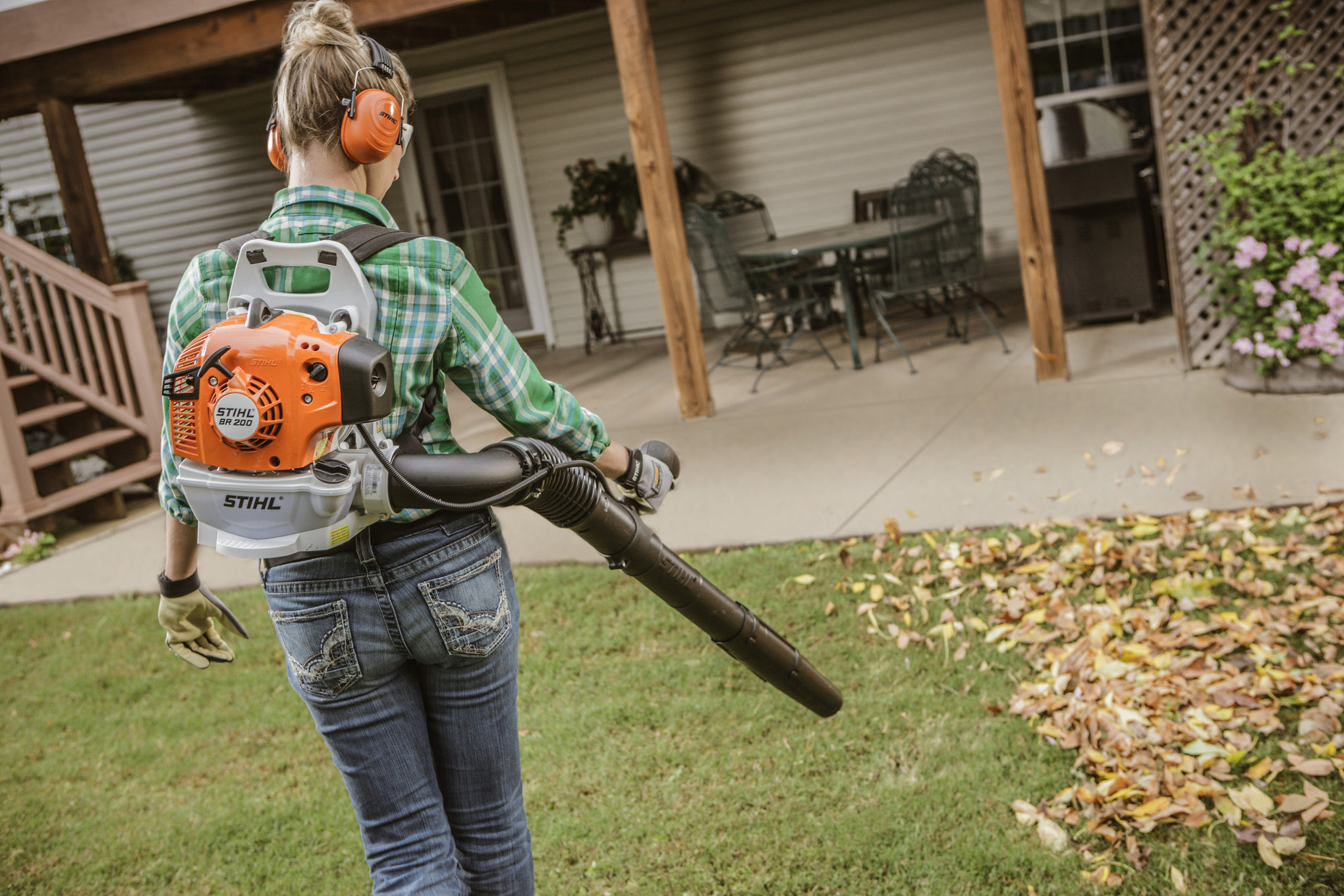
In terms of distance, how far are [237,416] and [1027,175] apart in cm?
499

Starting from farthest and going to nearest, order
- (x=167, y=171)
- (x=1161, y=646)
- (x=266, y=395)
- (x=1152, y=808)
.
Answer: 1. (x=167, y=171)
2. (x=1161, y=646)
3. (x=1152, y=808)
4. (x=266, y=395)

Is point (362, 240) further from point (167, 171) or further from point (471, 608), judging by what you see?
point (167, 171)

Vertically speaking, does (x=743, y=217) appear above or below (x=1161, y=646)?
above

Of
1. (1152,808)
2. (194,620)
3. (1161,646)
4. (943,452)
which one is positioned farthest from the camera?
(943,452)

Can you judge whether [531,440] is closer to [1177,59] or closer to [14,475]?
[1177,59]

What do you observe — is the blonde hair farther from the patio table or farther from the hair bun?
the patio table

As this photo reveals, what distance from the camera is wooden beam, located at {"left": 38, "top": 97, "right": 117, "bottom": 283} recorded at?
7.46 meters

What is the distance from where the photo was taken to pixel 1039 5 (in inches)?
319

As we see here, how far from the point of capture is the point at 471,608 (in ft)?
5.12

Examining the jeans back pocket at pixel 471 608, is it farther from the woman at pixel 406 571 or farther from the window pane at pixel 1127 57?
the window pane at pixel 1127 57

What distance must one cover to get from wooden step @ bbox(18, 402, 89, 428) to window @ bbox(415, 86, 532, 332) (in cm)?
402

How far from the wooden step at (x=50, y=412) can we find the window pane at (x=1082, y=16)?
24.3 feet

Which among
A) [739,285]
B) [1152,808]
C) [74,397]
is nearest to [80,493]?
[74,397]

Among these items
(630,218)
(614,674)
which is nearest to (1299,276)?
(614,674)
